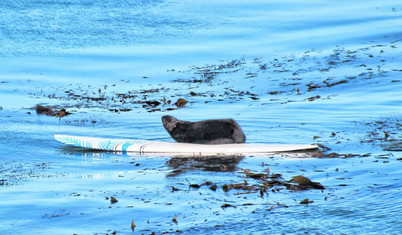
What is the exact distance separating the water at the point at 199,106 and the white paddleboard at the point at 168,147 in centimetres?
20

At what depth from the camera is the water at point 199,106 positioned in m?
5.53

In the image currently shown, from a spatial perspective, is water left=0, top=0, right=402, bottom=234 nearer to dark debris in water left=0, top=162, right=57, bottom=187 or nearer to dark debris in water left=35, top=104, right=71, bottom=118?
dark debris in water left=0, top=162, right=57, bottom=187

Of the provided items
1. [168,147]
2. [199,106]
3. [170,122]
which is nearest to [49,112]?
[199,106]

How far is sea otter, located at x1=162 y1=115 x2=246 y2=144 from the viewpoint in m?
8.88

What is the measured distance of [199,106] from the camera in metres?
12.4

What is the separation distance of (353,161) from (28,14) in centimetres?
1625

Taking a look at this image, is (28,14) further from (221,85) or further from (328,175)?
(328,175)

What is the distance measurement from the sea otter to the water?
62 centimetres

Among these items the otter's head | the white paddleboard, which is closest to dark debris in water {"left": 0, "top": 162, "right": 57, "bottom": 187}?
the white paddleboard

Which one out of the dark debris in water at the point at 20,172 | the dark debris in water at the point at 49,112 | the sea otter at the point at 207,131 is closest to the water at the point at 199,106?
the dark debris in water at the point at 20,172

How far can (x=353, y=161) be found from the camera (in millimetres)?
7469

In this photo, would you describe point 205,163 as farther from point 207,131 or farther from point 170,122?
point 170,122

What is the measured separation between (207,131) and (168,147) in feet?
1.99

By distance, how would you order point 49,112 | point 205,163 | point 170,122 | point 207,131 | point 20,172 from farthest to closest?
point 49,112 < point 170,122 < point 207,131 < point 205,163 < point 20,172
